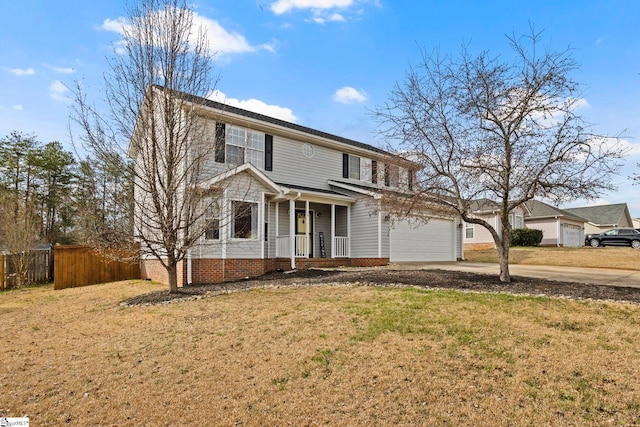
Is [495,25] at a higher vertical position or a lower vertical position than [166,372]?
higher

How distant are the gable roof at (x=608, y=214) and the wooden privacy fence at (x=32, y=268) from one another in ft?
142

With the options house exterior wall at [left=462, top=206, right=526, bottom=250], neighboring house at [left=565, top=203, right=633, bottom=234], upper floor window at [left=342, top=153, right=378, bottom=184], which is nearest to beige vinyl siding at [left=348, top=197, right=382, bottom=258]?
upper floor window at [left=342, top=153, right=378, bottom=184]

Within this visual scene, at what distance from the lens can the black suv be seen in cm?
2784

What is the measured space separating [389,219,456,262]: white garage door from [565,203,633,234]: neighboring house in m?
26.6

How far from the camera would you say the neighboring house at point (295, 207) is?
1284cm

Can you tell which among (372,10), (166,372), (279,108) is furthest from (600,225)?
(166,372)

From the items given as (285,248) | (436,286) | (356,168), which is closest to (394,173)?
(436,286)

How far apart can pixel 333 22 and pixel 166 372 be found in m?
9.78

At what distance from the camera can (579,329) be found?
20.4 feet

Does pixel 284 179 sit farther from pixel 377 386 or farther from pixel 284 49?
pixel 377 386

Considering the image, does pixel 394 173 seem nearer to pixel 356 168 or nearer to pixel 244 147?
pixel 244 147

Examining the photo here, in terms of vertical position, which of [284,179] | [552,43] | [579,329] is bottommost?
[579,329]

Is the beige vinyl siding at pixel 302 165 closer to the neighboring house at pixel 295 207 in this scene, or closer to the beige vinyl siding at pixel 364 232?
the neighboring house at pixel 295 207

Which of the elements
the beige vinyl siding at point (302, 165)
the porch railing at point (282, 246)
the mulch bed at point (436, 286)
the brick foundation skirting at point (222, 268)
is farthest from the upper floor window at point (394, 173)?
the beige vinyl siding at point (302, 165)
